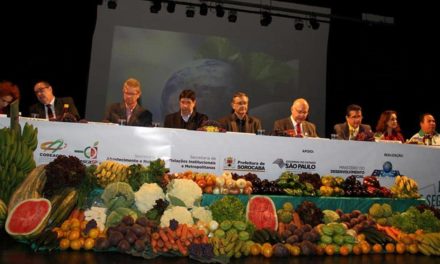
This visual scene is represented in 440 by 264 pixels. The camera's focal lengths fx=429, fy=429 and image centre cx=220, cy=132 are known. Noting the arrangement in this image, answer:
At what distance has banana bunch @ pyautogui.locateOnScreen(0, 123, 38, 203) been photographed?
423 centimetres

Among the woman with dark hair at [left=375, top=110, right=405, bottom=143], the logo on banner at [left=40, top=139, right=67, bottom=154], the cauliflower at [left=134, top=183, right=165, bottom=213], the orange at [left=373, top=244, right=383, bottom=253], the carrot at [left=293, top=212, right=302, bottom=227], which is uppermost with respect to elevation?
the woman with dark hair at [left=375, top=110, right=405, bottom=143]

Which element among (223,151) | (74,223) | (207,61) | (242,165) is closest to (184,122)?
(223,151)

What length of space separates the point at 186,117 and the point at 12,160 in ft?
8.83

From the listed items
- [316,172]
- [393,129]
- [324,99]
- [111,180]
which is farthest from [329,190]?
[324,99]

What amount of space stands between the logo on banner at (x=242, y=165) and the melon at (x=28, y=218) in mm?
2040

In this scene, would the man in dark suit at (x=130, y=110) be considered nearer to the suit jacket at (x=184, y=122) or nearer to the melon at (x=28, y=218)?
the suit jacket at (x=184, y=122)

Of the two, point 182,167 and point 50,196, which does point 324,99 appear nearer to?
point 182,167

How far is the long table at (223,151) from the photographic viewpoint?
4793 millimetres

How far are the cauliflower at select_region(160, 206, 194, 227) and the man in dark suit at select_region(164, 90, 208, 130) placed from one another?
2392mm

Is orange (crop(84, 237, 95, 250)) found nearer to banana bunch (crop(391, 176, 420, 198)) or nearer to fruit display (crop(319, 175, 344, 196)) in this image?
fruit display (crop(319, 175, 344, 196))

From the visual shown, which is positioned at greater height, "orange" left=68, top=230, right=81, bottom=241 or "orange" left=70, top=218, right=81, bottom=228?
"orange" left=70, top=218, right=81, bottom=228

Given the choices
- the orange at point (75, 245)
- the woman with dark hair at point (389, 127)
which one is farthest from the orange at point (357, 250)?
the woman with dark hair at point (389, 127)

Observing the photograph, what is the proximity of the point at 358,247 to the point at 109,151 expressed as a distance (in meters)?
2.84

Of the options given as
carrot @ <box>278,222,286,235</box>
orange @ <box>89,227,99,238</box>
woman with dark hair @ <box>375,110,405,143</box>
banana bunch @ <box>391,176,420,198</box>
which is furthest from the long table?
woman with dark hair @ <box>375,110,405,143</box>
